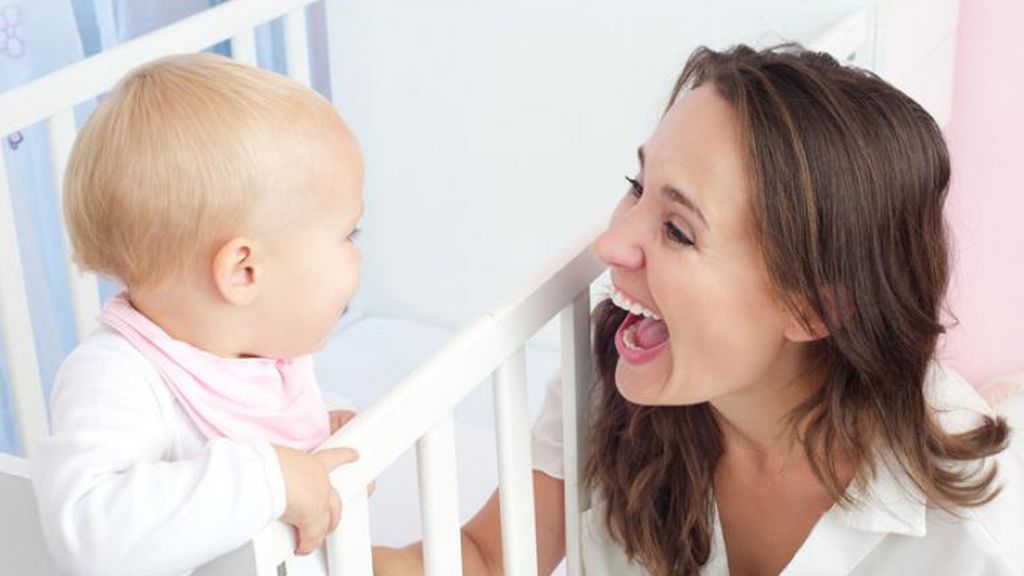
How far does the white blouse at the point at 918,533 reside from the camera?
4.27ft

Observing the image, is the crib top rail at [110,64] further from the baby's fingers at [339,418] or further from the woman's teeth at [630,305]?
the woman's teeth at [630,305]

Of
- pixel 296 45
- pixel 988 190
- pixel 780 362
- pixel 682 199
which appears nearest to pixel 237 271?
pixel 682 199

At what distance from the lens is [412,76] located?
6.93ft

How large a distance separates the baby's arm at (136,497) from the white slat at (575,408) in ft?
1.28

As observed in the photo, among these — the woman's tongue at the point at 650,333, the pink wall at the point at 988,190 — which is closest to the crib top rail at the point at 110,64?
the woman's tongue at the point at 650,333

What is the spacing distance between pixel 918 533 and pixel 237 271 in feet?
1.93

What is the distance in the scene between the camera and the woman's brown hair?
117 centimetres

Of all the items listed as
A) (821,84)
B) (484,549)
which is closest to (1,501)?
(484,549)

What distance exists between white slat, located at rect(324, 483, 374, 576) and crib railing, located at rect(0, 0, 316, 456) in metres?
0.57

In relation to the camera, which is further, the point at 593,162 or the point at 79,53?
the point at 593,162

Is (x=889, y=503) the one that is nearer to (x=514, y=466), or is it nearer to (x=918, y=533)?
(x=918, y=533)

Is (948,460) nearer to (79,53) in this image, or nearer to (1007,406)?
(1007,406)

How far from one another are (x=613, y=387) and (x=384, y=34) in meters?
0.90

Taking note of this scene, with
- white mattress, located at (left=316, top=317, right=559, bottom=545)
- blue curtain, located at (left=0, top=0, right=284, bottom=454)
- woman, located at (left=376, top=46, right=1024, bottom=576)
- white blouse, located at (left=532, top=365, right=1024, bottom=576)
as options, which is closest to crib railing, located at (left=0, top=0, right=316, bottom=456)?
blue curtain, located at (left=0, top=0, right=284, bottom=454)
